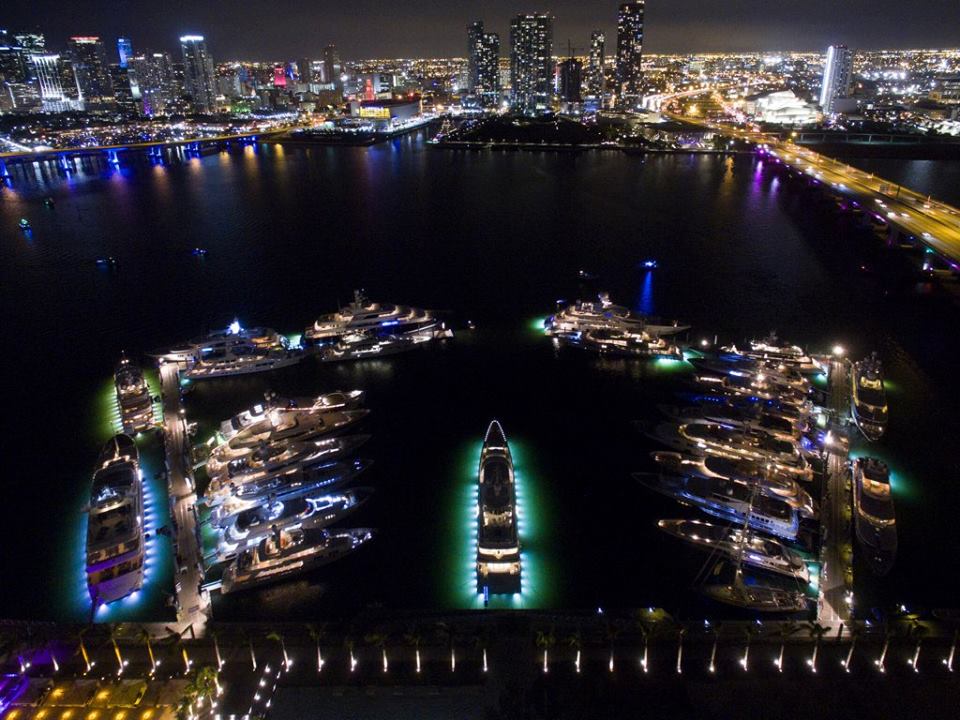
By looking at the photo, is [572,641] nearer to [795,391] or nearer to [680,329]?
[795,391]

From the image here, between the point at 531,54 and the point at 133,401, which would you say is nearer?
the point at 133,401

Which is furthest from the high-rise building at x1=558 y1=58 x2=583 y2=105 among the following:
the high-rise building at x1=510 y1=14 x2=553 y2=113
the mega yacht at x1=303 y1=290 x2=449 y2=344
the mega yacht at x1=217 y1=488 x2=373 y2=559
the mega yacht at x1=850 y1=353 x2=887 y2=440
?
the mega yacht at x1=217 y1=488 x2=373 y2=559

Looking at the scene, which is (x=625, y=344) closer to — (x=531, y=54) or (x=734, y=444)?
(x=734, y=444)

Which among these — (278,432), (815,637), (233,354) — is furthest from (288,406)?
(815,637)

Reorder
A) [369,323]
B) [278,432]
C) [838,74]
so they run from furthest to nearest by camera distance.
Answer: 1. [838,74]
2. [369,323]
3. [278,432]

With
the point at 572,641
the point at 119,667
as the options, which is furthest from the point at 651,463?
the point at 119,667

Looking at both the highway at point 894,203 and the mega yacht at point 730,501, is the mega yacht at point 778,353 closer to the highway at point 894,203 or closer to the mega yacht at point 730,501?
the mega yacht at point 730,501

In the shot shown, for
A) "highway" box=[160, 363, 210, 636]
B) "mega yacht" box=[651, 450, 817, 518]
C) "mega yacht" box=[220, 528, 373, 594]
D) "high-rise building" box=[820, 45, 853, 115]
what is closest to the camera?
"highway" box=[160, 363, 210, 636]

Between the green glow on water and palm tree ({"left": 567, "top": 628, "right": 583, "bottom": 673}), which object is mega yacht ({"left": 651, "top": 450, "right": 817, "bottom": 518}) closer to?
the green glow on water
